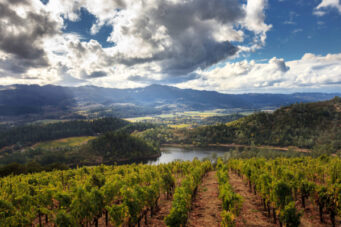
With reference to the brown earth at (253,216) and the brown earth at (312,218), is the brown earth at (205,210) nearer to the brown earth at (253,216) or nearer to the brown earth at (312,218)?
the brown earth at (253,216)

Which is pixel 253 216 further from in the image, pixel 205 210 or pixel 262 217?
pixel 205 210

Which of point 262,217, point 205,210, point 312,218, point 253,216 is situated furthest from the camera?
point 205,210

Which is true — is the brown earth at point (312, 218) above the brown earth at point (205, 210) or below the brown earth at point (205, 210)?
above

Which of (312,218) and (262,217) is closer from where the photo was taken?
(312,218)

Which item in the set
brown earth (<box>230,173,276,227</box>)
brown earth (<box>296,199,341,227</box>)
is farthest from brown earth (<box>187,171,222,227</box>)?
brown earth (<box>296,199,341,227</box>)

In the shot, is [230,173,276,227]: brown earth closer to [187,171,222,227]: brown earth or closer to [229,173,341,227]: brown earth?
[229,173,341,227]: brown earth

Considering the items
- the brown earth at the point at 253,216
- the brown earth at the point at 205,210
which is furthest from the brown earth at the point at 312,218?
the brown earth at the point at 205,210

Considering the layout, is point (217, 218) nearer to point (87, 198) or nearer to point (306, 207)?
point (306, 207)

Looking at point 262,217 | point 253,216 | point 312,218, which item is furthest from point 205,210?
point 312,218

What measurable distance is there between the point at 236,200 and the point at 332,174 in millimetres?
34450

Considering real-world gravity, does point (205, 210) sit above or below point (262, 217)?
below

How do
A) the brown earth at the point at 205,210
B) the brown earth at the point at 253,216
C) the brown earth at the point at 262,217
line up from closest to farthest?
1. the brown earth at the point at 262,217
2. the brown earth at the point at 253,216
3. the brown earth at the point at 205,210

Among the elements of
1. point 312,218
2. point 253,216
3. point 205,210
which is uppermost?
point 312,218

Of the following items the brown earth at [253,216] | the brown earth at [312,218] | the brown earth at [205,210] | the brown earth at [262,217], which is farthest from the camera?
the brown earth at [205,210]
